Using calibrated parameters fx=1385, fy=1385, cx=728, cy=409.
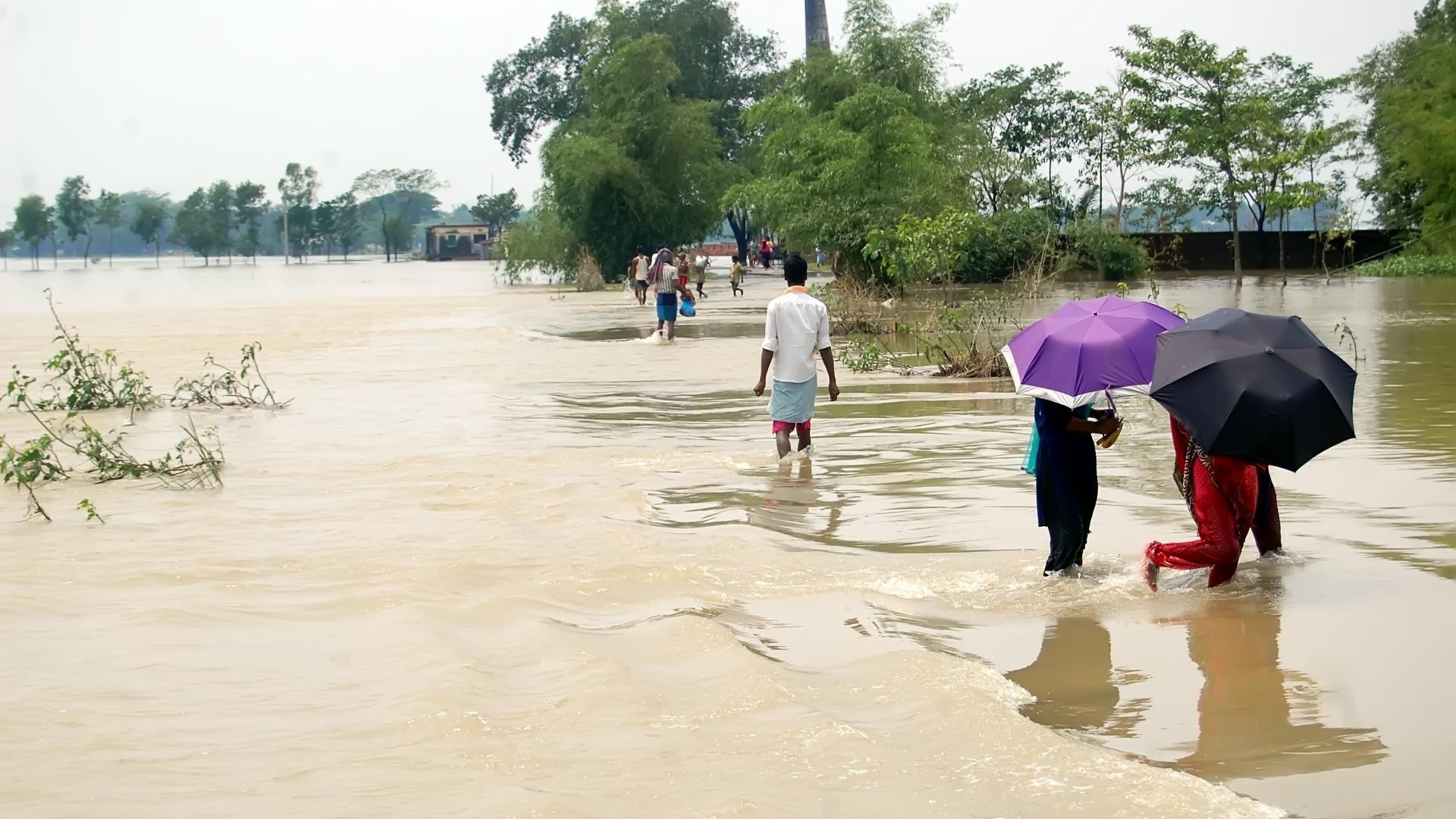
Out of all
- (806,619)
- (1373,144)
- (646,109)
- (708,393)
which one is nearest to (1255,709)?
(806,619)

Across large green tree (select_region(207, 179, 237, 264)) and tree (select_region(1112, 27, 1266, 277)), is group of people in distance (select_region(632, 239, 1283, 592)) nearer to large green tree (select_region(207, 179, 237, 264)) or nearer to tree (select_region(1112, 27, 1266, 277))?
tree (select_region(1112, 27, 1266, 277))

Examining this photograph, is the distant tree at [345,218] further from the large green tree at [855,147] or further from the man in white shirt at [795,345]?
the man in white shirt at [795,345]

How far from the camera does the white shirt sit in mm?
9930

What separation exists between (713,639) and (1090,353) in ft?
7.12

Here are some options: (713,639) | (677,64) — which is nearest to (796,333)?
(713,639)

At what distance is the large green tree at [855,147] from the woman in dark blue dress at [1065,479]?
993 inches

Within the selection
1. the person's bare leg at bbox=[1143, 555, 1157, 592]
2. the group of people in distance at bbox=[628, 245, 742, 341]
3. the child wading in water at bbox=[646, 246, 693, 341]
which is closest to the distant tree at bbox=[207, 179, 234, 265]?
the group of people in distance at bbox=[628, 245, 742, 341]

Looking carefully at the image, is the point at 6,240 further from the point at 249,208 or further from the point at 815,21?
the point at 815,21

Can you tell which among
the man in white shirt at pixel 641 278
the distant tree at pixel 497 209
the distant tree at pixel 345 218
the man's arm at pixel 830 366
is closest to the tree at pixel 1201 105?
the man in white shirt at pixel 641 278

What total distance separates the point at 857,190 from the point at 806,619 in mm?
29105

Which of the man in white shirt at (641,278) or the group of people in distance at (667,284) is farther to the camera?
the man in white shirt at (641,278)

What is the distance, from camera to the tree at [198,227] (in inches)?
5699

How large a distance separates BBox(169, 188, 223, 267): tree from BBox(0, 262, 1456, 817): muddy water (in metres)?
143

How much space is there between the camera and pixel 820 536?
805 cm
